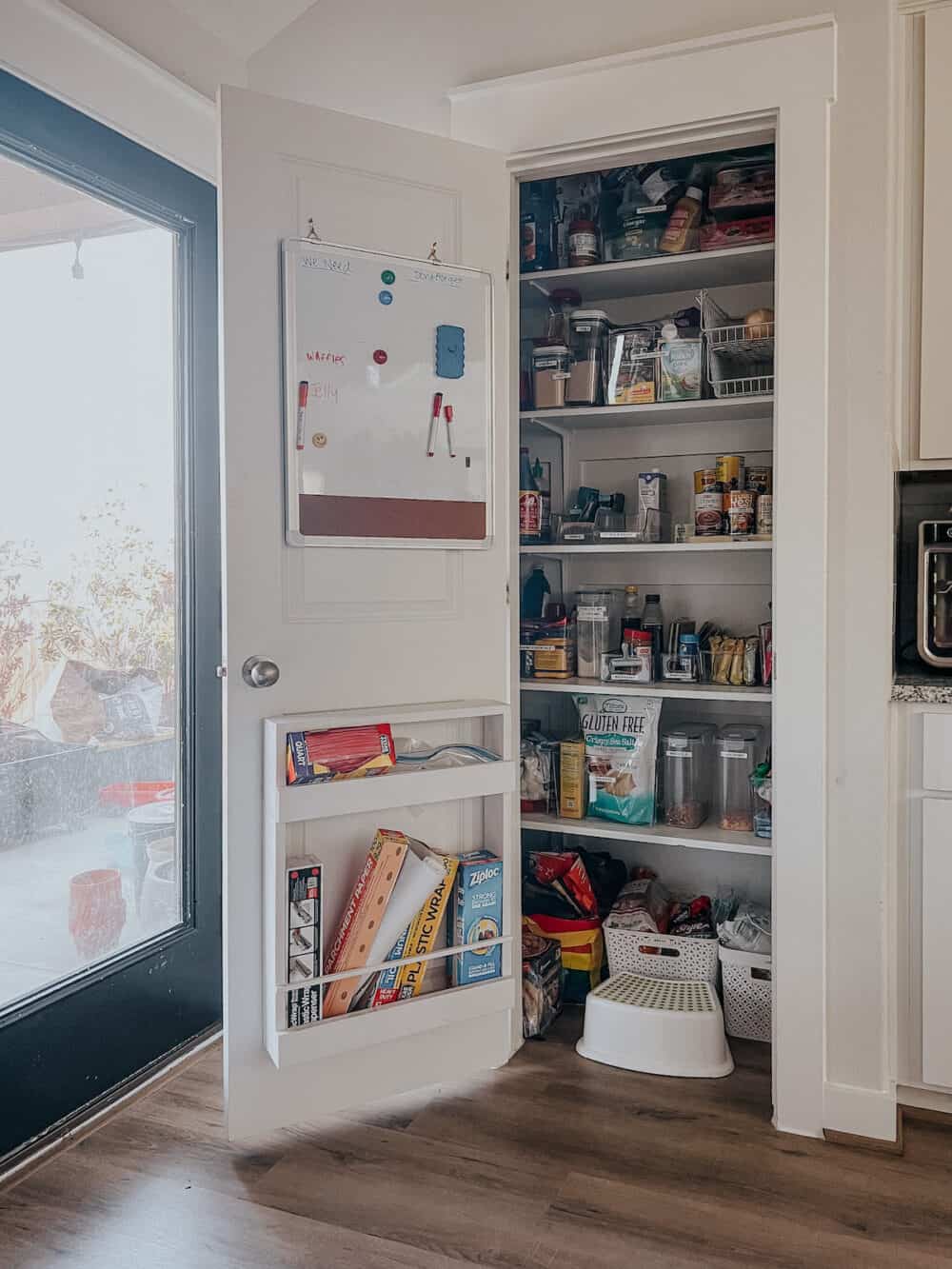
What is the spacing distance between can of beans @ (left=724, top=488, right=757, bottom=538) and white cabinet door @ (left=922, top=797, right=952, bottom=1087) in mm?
749

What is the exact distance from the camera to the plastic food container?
Result: 257cm

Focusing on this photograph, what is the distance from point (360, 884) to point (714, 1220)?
87 cm

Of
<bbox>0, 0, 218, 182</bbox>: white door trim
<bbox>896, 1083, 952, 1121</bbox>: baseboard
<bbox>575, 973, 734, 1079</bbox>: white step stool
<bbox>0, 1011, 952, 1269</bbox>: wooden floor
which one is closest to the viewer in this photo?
<bbox>0, 1011, 952, 1269</bbox>: wooden floor

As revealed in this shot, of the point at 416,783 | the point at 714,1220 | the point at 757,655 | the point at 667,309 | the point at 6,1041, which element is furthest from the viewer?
the point at 667,309

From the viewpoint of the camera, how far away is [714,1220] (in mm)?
1794

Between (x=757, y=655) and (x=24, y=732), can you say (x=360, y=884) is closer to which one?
(x=24, y=732)

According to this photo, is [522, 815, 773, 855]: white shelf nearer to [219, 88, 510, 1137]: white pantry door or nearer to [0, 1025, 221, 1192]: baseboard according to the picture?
[219, 88, 510, 1137]: white pantry door

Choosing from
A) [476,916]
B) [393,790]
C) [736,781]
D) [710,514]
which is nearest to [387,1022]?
[476,916]

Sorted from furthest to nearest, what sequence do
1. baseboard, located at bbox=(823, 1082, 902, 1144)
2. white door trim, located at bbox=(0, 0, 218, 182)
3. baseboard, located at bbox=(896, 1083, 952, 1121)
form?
baseboard, located at bbox=(896, 1083, 952, 1121) → baseboard, located at bbox=(823, 1082, 902, 1144) → white door trim, located at bbox=(0, 0, 218, 182)

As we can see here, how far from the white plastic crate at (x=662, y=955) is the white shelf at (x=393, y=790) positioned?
1.99 feet

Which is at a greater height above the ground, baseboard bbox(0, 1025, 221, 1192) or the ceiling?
the ceiling

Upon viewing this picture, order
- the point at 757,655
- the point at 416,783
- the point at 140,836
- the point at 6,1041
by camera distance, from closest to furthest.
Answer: the point at 6,1041
the point at 416,783
the point at 140,836
the point at 757,655

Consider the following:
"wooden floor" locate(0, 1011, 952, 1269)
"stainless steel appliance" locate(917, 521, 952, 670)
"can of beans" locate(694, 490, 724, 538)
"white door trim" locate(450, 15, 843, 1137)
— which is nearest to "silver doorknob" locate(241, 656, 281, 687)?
"wooden floor" locate(0, 1011, 952, 1269)

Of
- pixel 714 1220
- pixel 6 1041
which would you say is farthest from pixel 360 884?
pixel 714 1220
